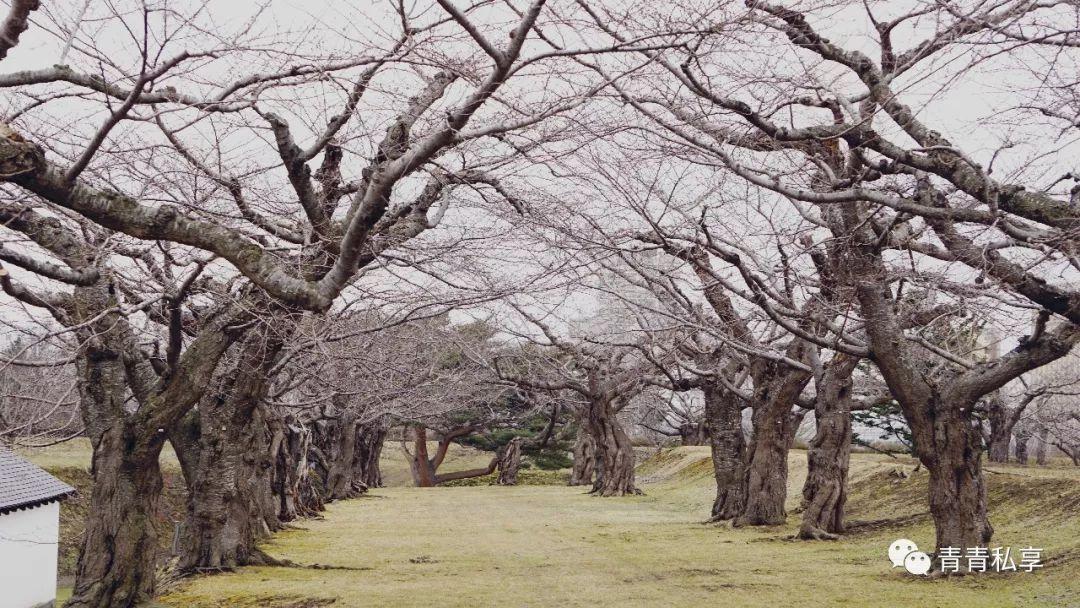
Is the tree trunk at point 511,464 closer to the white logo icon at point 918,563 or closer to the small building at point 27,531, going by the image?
the small building at point 27,531

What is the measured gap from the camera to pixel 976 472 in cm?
983

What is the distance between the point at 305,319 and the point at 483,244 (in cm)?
213

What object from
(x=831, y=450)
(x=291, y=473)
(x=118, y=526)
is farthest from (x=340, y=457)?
(x=118, y=526)

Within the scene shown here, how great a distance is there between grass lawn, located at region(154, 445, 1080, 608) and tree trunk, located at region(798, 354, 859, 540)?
21.2 inches

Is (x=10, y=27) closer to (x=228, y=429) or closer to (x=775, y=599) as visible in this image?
(x=228, y=429)

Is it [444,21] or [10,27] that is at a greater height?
[444,21]

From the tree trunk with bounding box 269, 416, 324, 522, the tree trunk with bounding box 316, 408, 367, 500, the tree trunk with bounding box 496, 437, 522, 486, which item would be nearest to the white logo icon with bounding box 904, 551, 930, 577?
the tree trunk with bounding box 269, 416, 324, 522

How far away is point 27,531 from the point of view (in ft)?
61.2

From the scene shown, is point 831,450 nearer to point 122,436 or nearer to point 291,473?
point 122,436

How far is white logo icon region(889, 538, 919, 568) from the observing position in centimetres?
1100

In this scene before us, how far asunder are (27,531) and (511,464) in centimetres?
2186

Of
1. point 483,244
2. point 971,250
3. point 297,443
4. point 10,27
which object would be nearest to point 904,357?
point 971,250

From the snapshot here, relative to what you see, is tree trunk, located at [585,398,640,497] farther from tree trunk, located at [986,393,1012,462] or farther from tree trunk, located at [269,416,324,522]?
tree trunk, located at [986,393,1012,462]


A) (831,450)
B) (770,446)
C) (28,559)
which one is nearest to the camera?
(831,450)
